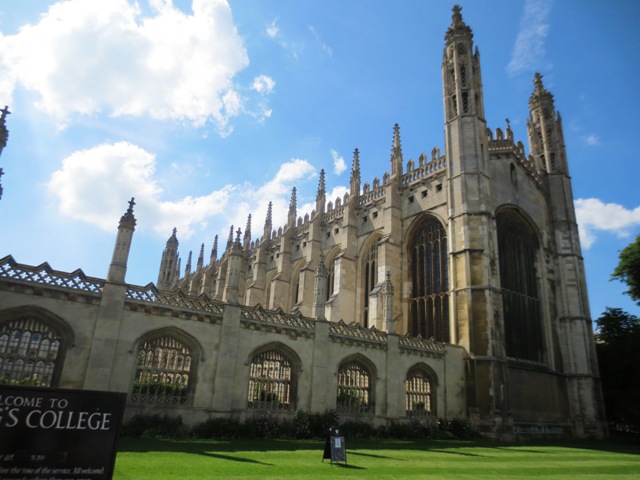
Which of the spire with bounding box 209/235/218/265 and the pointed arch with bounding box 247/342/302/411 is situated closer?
the pointed arch with bounding box 247/342/302/411

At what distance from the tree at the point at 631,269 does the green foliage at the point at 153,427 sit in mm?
28069

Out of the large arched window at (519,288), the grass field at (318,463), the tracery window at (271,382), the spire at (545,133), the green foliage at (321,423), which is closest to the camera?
the grass field at (318,463)

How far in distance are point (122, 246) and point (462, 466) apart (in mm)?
12256

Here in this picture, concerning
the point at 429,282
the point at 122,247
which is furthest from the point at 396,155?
the point at 122,247

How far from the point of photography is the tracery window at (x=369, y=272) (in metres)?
33.6

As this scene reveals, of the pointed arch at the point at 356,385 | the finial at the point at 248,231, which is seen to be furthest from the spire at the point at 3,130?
the finial at the point at 248,231

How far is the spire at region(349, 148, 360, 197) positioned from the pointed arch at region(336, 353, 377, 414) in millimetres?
18422

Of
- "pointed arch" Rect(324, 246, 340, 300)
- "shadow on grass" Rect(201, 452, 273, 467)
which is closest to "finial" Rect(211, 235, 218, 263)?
"pointed arch" Rect(324, 246, 340, 300)

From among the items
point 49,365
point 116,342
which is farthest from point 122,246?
point 49,365

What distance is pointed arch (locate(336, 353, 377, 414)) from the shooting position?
20.0 meters

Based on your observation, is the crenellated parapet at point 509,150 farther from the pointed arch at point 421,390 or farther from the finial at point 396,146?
the pointed arch at point 421,390

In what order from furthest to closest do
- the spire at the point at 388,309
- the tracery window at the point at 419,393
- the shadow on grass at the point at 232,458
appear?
the spire at the point at 388,309 < the tracery window at the point at 419,393 < the shadow on grass at the point at 232,458

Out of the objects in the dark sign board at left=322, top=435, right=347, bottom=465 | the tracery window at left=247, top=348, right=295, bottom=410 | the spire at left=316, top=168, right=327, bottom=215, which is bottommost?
the dark sign board at left=322, top=435, right=347, bottom=465

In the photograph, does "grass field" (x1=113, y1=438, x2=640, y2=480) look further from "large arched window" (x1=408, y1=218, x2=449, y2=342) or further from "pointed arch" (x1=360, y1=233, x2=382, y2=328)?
"pointed arch" (x1=360, y1=233, x2=382, y2=328)
